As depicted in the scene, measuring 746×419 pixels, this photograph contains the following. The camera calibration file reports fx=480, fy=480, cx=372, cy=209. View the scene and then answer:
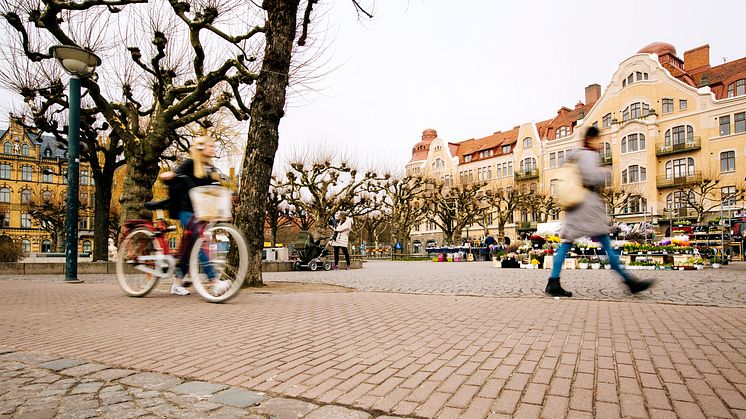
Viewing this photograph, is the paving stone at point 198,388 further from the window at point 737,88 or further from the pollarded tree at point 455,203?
the window at point 737,88

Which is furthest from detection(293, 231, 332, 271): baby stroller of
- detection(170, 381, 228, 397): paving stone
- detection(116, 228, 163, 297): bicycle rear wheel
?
detection(170, 381, 228, 397): paving stone

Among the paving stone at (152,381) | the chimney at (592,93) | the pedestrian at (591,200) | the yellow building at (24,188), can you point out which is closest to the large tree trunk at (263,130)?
the pedestrian at (591,200)

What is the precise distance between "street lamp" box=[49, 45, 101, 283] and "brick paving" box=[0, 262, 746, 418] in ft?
13.7

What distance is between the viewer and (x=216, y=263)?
20.0ft

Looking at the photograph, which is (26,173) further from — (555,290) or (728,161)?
(728,161)

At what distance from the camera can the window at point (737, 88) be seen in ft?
148

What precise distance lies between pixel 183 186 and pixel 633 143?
55.0 metres

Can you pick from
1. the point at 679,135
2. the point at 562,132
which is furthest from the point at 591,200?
the point at 562,132

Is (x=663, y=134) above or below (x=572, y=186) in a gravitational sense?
above

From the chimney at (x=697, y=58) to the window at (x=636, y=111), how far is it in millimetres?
9191

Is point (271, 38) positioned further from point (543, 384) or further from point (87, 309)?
point (543, 384)

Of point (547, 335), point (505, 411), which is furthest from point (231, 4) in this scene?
point (505, 411)

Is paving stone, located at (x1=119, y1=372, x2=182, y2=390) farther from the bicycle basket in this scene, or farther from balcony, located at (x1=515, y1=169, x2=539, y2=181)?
balcony, located at (x1=515, y1=169, x2=539, y2=181)

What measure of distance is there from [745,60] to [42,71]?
59.8 metres
